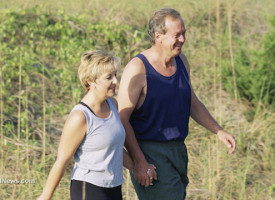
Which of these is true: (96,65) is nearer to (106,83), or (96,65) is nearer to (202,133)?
(106,83)

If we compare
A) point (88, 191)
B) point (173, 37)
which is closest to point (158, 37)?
point (173, 37)

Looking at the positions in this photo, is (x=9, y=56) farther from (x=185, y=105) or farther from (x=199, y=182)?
(x=185, y=105)

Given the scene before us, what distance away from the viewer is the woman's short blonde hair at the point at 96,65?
2.33m

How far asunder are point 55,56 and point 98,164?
425 centimetres

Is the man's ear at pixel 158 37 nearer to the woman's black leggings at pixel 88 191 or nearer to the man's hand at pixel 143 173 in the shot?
the man's hand at pixel 143 173

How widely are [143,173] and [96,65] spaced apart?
2.44 feet

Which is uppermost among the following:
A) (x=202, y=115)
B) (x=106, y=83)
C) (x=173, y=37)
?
(x=173, y=37)

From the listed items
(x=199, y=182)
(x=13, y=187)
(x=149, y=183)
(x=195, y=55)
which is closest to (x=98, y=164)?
(x=149, y=183)

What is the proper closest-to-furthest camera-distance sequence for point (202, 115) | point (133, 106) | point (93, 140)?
point (93, 140) → point (133, 106) → point (202, 115)

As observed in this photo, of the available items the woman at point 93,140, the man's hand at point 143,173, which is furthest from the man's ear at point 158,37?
the man's hand at point 143,173

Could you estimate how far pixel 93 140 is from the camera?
229 centimetres

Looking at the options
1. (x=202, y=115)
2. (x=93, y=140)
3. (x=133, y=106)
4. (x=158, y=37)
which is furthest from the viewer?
(x=202, y=115)

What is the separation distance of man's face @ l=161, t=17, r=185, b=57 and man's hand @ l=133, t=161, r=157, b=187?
25.8 inches

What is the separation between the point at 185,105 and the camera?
295 cm
